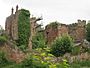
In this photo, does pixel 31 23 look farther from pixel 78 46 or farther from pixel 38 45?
pixel 78 46

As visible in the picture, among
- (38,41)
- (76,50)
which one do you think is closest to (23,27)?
(38,41)

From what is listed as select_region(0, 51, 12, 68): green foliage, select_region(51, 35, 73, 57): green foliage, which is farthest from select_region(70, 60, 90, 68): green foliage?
select_region(0, 51, 12, 68): green foliage

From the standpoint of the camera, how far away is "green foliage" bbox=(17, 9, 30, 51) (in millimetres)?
51750

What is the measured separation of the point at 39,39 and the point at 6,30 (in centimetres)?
517

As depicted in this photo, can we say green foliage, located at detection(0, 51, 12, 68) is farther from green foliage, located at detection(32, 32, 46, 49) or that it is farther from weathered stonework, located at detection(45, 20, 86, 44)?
weathered stonework, located at detection(45, 20, 86, 44)

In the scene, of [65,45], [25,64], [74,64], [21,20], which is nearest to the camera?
[25,64]

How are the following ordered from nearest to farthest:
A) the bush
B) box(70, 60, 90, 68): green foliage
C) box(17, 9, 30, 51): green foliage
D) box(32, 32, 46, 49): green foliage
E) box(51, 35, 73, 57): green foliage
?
box(70, 60, 90, 68): green foliage, the bush, box(51, 35, 73, 57): green foliage, box(17, 9, 30, 51): green foliage, box(32, 32, 46, 49): green foliage

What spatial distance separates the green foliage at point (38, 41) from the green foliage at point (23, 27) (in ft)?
5.93

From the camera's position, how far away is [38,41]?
54906 millimetres

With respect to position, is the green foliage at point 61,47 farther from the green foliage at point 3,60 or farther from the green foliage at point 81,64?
the green foliage at point 3,60

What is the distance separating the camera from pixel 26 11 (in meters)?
53.8

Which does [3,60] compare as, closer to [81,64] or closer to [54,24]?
[81,64]

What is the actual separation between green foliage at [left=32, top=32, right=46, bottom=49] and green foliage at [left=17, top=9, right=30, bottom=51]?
71.2 inches

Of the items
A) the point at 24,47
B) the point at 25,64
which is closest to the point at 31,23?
the point at 24,47
